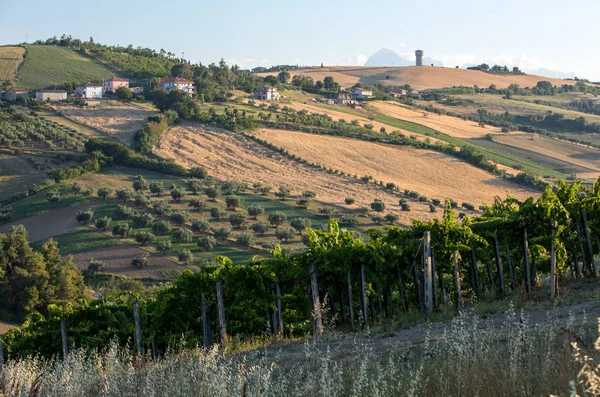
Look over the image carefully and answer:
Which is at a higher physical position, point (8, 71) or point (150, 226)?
point (8, 71)

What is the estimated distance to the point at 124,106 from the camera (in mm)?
84875

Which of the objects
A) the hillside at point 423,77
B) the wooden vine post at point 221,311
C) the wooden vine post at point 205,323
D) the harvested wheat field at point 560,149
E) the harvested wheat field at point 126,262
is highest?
the hillside at point 423,77

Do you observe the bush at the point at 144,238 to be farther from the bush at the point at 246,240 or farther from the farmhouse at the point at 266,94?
the farmhouse at the point at 266,94

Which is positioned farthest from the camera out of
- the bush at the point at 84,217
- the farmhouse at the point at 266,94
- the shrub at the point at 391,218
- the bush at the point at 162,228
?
the farmhouse at the point at 266,94

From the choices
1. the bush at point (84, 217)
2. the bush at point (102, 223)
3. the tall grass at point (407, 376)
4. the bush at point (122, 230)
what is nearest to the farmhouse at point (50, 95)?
the bush at point (84, 217)

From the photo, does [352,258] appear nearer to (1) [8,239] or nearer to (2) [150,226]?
(1) [8,239]

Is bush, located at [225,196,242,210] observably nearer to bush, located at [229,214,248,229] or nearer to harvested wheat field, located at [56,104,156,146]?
bush, located at [229,214,248,229]

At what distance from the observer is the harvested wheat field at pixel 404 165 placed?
57.1 m

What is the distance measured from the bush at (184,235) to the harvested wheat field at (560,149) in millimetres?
44171

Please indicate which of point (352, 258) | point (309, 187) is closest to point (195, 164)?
point (309, 187)

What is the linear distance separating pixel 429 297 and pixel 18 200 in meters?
46.1

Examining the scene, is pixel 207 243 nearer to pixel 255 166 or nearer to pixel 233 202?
pixel 233 202

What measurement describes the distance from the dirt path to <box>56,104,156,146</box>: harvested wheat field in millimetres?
23134

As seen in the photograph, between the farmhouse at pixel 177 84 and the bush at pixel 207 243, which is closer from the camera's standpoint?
the bush at pixel 207 243
